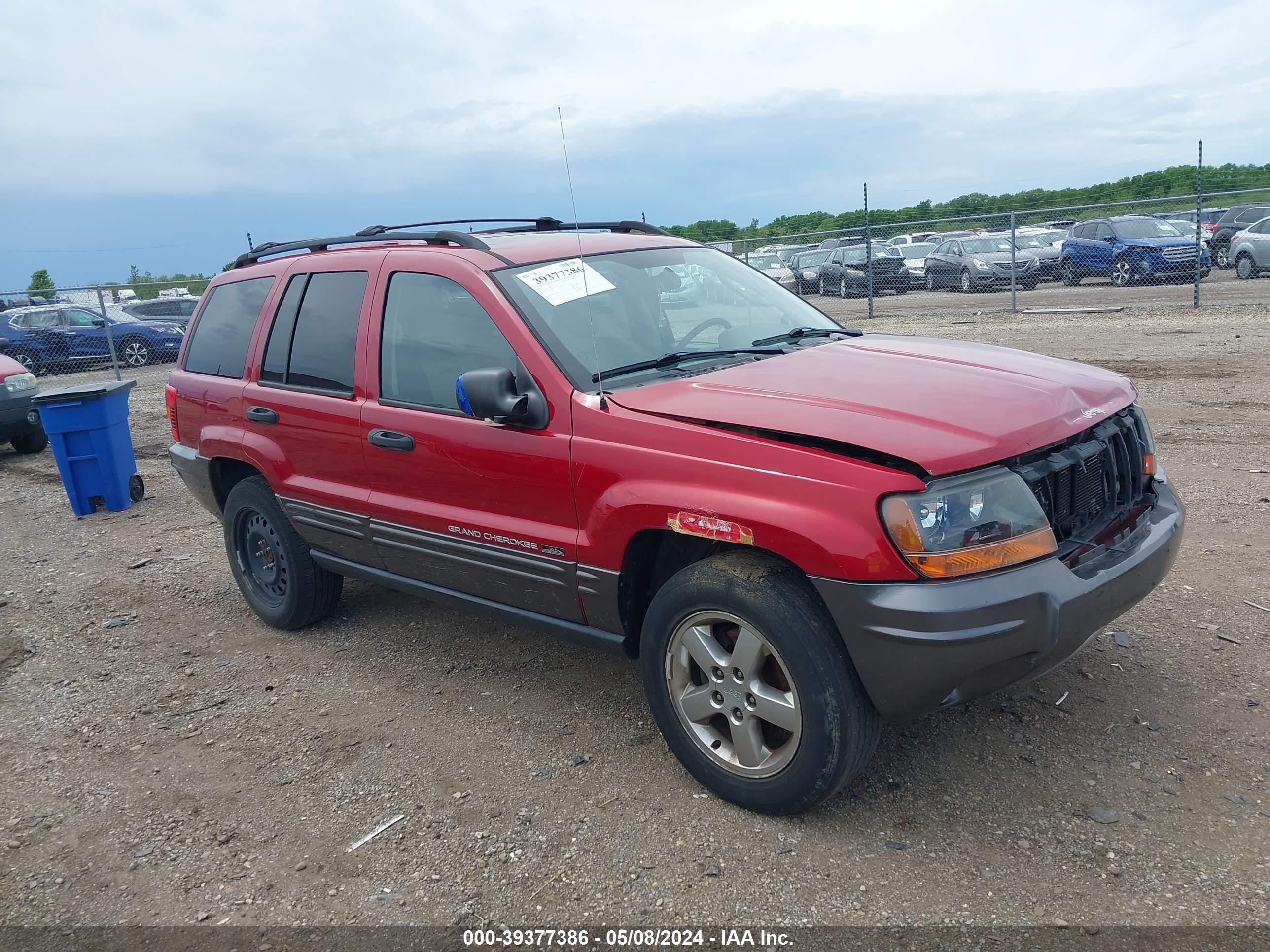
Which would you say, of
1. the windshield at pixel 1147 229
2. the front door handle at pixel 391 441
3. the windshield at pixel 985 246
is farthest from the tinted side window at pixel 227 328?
the windshield at pixel 985 246

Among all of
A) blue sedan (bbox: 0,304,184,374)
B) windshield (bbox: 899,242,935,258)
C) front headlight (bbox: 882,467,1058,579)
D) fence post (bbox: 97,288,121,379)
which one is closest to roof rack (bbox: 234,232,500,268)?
front headlight (bbox: 882,467,1058,579)

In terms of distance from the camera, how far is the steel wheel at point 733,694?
9.79ft

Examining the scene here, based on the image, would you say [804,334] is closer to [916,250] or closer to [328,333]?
[328,333]

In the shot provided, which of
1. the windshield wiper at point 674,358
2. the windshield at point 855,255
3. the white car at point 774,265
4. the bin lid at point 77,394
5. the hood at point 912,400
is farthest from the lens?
the white car at point 774,265

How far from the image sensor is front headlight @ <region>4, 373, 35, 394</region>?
34.3 feet

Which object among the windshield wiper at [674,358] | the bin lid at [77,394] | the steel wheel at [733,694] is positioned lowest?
the steel wheel at [733,694]

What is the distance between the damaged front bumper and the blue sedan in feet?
62.4

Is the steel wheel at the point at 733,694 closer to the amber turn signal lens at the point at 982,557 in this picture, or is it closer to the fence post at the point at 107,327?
the amber turn signal lens at the point at 982,557

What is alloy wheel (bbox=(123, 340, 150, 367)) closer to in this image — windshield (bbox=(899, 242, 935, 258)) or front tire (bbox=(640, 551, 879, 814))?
windshield (bbox=(899, 242, 935, 258))

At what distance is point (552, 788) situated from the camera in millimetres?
3441

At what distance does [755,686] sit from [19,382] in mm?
10476

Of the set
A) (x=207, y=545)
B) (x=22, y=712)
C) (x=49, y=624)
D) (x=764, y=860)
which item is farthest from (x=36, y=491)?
(x=764, y=860)

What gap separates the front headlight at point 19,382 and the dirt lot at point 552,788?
245 inches

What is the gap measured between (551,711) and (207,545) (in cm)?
401
